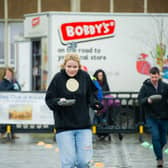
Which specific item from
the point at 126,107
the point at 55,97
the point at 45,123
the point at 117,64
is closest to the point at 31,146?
the point at 45,123

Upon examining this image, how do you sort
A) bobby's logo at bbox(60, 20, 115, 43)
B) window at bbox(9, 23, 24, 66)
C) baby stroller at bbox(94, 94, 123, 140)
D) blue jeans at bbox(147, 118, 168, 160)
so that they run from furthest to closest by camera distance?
window at bbox(9, 23, 24, 66), bobby's logo at bbox(60, 20, 115, 43), baby stroller at bbox(94, 94, 123, 140), blue jeans at bbox(147, 118, 168, 160)

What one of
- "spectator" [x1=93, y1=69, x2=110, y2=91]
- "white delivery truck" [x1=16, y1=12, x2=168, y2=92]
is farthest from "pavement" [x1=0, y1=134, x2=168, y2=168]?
"white delivery truck" [x1=16, y1=12, x2=168, y2=92]

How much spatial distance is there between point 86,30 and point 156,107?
7.50 metres

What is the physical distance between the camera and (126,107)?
16328 millimetres

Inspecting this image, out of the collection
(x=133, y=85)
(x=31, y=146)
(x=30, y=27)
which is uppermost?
(x=30, y=27)

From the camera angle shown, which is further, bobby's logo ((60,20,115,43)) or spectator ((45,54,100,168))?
bobby's logo ((60,20,115,43))

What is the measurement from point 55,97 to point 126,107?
777 cm

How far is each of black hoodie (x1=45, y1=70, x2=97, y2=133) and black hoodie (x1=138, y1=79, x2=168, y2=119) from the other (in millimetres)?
2670

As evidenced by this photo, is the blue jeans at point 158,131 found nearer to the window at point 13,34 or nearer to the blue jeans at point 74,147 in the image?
the blue jeans at point 74,147

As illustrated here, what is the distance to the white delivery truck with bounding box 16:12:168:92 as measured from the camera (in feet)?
60.5

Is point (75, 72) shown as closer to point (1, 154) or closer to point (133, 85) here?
point (1, 154)

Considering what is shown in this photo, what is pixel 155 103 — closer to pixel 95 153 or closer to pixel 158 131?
pixel 158 131

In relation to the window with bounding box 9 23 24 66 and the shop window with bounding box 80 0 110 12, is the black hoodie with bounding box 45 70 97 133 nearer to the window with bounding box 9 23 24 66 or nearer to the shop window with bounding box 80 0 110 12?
the shop window with bounding box 80 0 110 12

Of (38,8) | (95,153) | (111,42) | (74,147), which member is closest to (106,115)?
(95,153)
